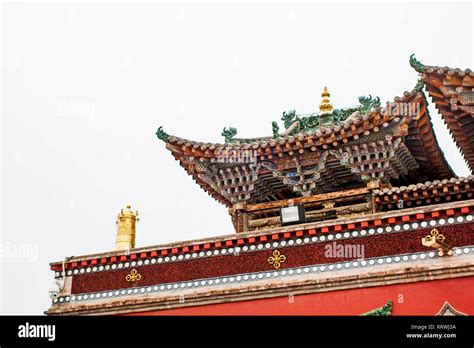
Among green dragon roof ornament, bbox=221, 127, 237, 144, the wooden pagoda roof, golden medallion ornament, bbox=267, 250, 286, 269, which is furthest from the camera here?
green dragon roof ornament, bbox=221, 127, 237, 144

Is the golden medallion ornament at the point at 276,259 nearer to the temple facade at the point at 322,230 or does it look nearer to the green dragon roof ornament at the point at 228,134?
the temple facade at the point at 322,230

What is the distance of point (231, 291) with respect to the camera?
46.5 ft

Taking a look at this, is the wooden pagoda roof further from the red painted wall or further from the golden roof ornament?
the red painted wall

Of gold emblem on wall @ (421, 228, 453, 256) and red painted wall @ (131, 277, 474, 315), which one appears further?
gold emblem on wall @ (421, 228, 453, 256)

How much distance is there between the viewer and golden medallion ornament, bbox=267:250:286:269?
14.2 m

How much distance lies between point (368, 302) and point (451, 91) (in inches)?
183

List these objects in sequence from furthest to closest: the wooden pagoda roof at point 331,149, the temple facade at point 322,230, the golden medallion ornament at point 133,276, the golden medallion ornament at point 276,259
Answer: the wooden pagoda roof at point 331,149
the golden medallion ornament at point 133,276
the golden medallion ornament at point 276,259
the temple facade at point 322,230

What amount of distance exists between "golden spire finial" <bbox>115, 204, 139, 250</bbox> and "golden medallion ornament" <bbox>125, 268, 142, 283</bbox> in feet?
4.91

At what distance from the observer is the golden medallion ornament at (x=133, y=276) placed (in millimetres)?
15406

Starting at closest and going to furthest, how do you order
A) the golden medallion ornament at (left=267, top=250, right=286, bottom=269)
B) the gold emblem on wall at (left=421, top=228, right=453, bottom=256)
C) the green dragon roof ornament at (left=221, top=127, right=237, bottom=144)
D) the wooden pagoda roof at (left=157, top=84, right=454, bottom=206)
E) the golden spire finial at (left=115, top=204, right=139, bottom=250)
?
1. the gold emblem on wall at (left=421, top=228, right=453, bottom=256)
2. the golden medallion ornament at (left=267, top=250, right=286, bottom=269)
3. the wooden pagoda roof at (left=157, top=84, right=454, bottom=206)
4. the golden spire finial at (left=115, top=204, right=139, bottom=250)
5. the green dragon roof ornament at (left=221, top=127, right=237, bottom=144)

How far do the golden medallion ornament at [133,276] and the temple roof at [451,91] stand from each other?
698 cm

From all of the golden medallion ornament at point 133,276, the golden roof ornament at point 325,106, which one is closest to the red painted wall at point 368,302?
the golden medallion ornament at point 133,276

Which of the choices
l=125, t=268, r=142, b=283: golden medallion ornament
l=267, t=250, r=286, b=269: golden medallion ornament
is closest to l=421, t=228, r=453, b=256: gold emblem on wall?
l=267, t=250, r=286, b=269: golden medallion ornament
